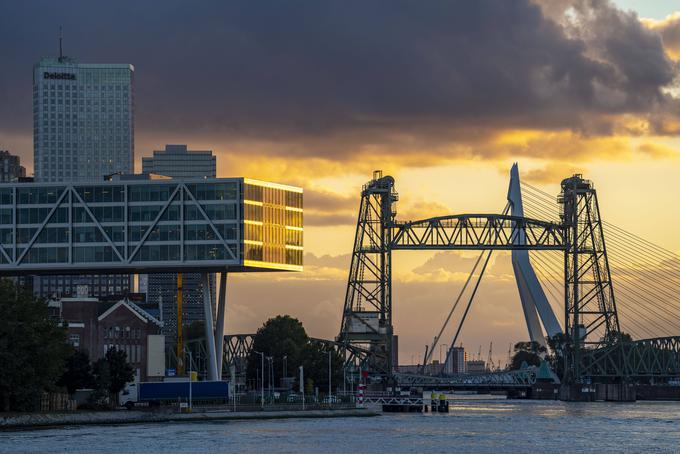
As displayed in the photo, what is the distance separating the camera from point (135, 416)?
153m

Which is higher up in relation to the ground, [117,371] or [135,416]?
[117,371]

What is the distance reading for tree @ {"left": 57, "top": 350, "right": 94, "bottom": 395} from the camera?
523 feet

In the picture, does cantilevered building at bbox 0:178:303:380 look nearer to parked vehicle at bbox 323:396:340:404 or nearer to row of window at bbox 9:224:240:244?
row of window at bbox 9:224:240:244

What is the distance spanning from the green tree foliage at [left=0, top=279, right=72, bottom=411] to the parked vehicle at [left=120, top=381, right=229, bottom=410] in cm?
2498

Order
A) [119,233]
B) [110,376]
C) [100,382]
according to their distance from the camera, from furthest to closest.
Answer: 1. [119,233]
2. [110,376]
3. [100,382]

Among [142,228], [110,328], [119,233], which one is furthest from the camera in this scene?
Answer: [110,328]

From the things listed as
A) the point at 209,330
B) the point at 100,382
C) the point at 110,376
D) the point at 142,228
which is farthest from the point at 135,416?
the point at 142,228

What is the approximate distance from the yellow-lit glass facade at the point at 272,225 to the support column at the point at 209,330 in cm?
614

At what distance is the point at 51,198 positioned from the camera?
175 metres

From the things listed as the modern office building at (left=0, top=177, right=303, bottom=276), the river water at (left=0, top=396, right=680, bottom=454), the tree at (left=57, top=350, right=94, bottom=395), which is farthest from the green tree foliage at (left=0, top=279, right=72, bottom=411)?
the modern office building at (left=0, top=177, right=303, bottom=276)

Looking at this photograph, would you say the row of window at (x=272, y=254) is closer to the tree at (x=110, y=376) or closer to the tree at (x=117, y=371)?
the tree at (x=117, y=371)

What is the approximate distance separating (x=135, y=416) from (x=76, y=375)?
1030 cm

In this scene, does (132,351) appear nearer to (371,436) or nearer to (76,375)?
(76,375)

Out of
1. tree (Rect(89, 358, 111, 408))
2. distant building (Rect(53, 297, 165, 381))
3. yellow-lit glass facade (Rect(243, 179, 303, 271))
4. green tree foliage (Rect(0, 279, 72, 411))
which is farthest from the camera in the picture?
distant building (Rect(53, 297, 165, 381))
